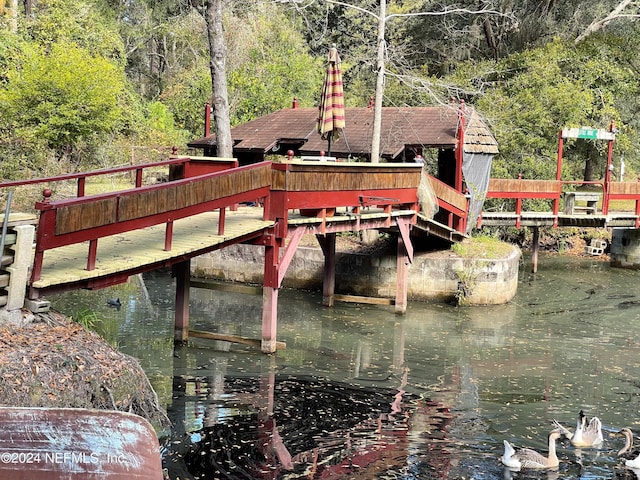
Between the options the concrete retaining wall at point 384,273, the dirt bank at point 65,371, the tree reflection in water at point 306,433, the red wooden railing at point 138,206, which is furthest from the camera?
the concrete retaining wall at point 384,273

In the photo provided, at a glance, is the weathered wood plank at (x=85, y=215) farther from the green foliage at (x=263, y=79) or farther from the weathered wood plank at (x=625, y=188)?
the green foliage at (x=263, y=79)

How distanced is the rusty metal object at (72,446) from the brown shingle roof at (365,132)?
688 inches

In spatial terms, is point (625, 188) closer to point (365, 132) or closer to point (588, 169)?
point (365, 132)

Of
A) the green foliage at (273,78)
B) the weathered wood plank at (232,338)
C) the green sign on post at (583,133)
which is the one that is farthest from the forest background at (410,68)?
the weathered wood plank at (232,338)

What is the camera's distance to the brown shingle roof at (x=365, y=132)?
24797 mm

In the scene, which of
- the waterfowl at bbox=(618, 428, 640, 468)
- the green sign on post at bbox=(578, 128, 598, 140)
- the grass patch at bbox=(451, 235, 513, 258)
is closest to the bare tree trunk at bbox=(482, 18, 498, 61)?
the green sign on post at bbox=(578, 128, 598, 140)

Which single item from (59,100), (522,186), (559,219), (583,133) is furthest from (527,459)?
(59,100)

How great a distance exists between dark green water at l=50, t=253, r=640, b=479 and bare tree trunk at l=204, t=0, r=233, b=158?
3.93 metres

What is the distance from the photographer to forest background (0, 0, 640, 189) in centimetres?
3102

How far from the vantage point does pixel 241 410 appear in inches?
518

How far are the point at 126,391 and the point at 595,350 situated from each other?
1102cm

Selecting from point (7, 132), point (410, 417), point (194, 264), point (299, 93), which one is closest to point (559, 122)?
point (299, 93)

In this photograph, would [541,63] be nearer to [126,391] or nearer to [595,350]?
[595,350]

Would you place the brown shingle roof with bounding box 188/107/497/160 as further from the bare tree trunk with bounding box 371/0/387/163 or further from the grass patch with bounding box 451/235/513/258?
the grass patch with bounding box 451/235/513/258
